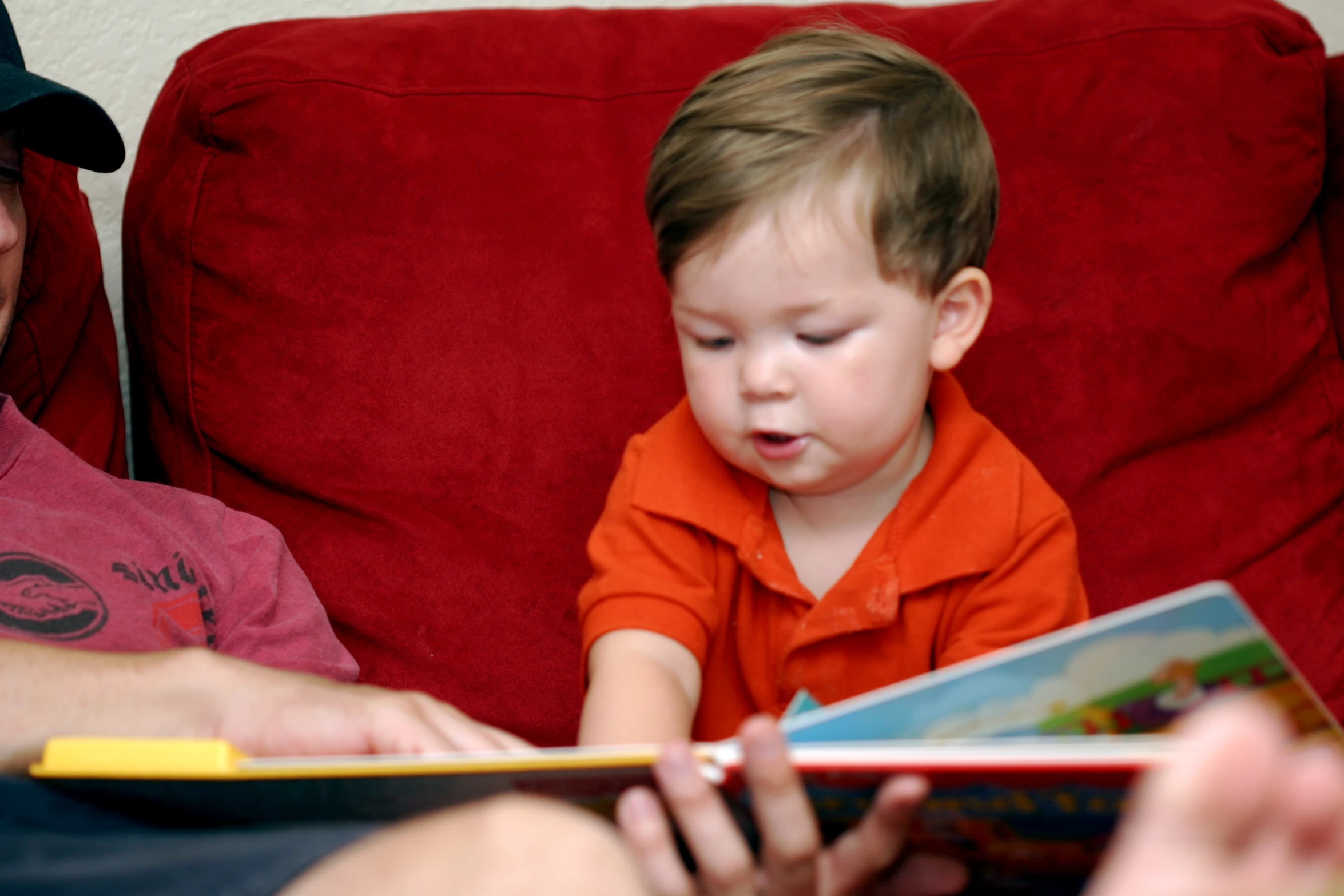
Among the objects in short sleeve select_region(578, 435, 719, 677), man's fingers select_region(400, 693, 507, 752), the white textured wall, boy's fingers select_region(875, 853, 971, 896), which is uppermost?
the white textured wall

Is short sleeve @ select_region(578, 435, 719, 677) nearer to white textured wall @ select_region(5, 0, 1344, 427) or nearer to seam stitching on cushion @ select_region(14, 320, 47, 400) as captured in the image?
seam stitching on cushion @ select_region(14, 320, 47, 400)

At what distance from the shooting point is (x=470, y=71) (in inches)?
52.0

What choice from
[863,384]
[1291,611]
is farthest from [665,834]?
[1291,611]

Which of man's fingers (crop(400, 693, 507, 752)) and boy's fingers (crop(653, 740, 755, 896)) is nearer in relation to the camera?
boy's fingers (crop(653, 740, 755, 896))

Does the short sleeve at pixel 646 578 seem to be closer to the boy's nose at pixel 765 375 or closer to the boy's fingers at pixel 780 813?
the boy's nose at pixel 765 375

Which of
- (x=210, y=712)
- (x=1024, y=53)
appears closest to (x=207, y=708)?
(x=210, y=712)

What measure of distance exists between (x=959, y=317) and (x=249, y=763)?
67 cm

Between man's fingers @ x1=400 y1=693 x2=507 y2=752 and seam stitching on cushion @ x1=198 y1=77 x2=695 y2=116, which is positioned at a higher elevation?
seam stitching on cushion @ x1=198 y1=77 x2=695 y2=116

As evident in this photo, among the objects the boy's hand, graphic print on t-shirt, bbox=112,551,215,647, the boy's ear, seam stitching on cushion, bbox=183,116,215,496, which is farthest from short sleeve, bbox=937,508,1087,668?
seam stitching on cushion, bbox=183,116,215,496

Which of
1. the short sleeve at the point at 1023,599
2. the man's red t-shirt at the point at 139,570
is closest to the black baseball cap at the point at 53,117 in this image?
the man's red t-shirt at the point at 139,570

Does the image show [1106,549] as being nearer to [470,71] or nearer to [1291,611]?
[1291,611]

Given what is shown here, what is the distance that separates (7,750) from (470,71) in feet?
2.68

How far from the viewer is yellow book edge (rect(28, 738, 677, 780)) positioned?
0.56 meters

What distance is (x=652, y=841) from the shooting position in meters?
0.64
